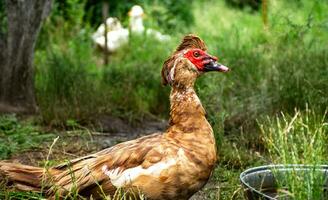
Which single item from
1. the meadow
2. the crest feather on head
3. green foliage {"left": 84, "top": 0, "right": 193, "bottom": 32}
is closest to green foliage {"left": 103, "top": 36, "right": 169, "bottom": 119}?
the meadow

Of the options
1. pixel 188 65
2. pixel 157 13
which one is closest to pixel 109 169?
pixel 188 65

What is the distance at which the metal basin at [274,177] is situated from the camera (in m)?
3.40

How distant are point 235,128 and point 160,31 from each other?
17.5 feet

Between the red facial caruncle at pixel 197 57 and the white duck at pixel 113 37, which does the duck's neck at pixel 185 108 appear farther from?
the white duck at pixel 113 37

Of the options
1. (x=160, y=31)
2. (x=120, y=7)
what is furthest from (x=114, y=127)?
(x=120, y=7)

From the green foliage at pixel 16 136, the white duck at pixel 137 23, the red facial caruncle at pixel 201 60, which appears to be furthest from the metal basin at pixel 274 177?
the white duck at pixel 137 23

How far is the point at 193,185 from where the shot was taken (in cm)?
380

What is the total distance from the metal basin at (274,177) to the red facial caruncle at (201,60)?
2.06 ft

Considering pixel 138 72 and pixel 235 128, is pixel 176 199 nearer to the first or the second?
pixel 235 128

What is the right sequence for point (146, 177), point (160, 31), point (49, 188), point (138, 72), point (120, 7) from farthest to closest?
1. point (120, 7)
2. point (160, 31)
3. point (138, 72)
4. point (49, 188)
5. point (146, 177)

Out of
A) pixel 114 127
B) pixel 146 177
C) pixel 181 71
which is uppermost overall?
pixel 181 71

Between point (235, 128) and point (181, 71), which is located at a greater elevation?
point (181, 71)

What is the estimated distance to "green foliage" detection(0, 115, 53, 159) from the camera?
18.2 ft

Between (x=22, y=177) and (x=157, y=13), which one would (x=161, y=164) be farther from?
(x=157, y=13)
